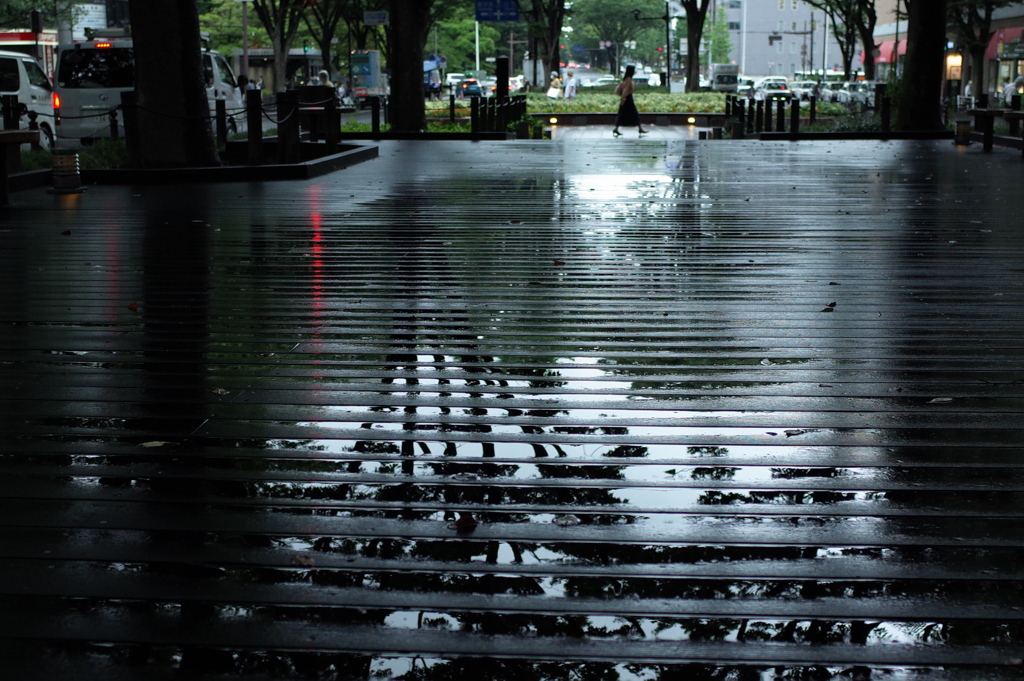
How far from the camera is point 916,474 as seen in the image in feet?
12.9

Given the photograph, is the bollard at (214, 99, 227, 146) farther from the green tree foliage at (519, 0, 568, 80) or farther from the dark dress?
the green tree foliage at (519, 0, 568, 80)

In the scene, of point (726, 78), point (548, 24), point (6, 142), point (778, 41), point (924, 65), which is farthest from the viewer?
point (778, 41)

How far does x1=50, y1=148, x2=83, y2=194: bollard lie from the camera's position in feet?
48.5

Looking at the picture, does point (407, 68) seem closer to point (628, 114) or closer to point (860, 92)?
point (628, 114)

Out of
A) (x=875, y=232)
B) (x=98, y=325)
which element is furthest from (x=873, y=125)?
(x=98, y=325)

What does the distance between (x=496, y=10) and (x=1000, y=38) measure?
2809cm

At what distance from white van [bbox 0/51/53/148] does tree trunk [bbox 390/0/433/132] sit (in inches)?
289

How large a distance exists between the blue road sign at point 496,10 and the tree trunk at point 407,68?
16670 mm

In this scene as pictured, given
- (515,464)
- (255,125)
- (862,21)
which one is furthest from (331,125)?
(862,21)

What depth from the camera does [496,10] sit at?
4394 cm

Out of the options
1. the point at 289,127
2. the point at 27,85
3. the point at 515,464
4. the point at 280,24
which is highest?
the point at 280,24

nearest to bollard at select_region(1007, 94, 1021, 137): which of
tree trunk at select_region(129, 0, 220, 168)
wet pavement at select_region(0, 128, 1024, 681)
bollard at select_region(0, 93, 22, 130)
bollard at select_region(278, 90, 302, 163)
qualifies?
bollard at select_region(278, 90, 302, 163)

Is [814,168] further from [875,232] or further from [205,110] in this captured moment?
[205,110]

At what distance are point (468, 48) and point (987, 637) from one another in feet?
298
